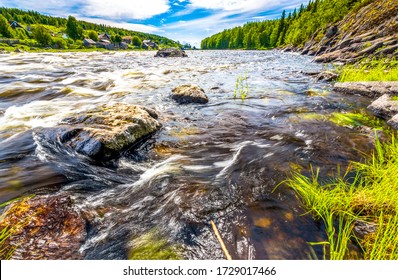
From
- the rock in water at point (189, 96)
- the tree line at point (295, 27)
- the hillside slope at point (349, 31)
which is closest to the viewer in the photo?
the rock in water at point (189, 96)

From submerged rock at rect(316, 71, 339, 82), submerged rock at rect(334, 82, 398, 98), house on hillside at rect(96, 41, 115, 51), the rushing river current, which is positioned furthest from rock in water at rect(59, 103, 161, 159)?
house on hillside at rect(96, 41, 115, 51)

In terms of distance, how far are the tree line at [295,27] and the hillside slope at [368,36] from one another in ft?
32.5

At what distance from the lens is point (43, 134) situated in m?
5.52

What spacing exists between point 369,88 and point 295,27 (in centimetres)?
8219

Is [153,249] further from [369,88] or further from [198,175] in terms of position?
[369,88]

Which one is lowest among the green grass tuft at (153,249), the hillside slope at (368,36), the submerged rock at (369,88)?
the green grass tuft at (153,249)

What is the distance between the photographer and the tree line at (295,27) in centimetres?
5650

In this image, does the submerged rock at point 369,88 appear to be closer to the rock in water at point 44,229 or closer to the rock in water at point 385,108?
the rock in water at point 385,108

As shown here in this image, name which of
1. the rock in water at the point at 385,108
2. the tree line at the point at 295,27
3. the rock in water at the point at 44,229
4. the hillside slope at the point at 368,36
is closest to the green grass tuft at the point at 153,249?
the rock in water at the point at 44,229

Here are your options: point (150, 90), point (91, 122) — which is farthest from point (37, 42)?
point (91, 122)

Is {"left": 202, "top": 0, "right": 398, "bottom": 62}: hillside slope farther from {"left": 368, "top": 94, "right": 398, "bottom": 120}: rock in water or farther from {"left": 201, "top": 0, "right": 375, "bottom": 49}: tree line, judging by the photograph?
{"left": 368, "top": 94, "right": 398, "bottom": 120}: rock in water

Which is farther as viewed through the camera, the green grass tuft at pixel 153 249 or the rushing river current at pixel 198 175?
the rushing river current at pixel 198 175

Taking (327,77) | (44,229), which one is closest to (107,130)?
(44,229)
